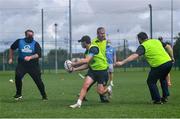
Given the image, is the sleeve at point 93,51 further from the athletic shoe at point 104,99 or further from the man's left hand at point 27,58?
the man's left hand at point 27,58

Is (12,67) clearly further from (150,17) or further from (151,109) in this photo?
(151,109)

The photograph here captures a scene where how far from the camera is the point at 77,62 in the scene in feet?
41.3

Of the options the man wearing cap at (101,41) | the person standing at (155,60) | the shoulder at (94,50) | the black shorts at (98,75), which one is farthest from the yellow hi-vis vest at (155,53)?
the shoulder at (94,50)

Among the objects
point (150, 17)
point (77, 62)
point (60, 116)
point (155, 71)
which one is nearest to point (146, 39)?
point (155, 71)

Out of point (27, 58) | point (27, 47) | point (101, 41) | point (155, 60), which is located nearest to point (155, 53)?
point (155, 60)

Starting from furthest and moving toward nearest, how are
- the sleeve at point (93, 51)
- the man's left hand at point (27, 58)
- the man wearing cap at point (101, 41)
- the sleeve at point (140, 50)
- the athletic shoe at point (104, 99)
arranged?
1. the man's left hand at point (27, 58)
2. the athletic shoe at point (104, 99)
3. the man wearing cap at point (101, 41)
4. the sleeve at point (140, 50)
5. the sleeve at point (93, 51)

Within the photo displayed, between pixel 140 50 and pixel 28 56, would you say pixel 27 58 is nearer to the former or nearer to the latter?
pixel 28 56

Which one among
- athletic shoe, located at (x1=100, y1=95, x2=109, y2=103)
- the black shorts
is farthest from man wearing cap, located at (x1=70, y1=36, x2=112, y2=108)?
athletic shoe, located at (x1=100, y1=95, x2=109, y2=103)

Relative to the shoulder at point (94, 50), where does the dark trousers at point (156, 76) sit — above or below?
below

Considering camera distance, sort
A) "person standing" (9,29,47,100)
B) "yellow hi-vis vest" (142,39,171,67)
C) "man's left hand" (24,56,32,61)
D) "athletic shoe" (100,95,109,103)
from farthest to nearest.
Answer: "person standing" (9,29,47,100) → "man's left hand" (24,56,32,61) → "athletic shoe" (100,95,109,103) → "yellow hi-vis vest" (142,39,171,67)

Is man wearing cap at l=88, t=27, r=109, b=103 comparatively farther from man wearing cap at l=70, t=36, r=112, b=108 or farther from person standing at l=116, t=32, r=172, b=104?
person standing at l=116, t=32, r=172, b=104

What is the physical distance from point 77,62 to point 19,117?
8.38ft

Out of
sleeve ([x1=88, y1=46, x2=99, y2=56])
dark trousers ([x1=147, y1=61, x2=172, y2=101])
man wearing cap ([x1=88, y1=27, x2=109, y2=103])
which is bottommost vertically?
dark trousers ([x1=147, y1=61, x2=172, y2=101])

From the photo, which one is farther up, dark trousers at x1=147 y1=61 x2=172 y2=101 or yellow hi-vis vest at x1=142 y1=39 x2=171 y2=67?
yellow hi-vis vest at x1=142 y1=39 x2=171 y2=67
